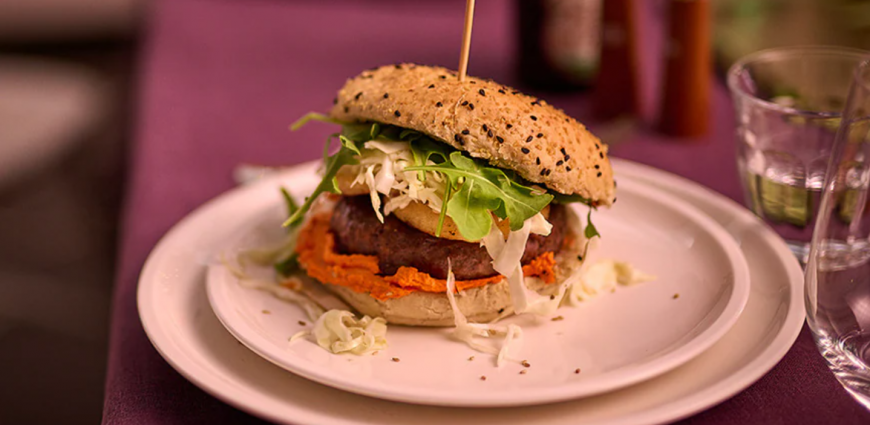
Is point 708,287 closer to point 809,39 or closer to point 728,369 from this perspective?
point 728,369

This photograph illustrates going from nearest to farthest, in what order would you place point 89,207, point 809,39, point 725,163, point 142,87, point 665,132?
point 725,163 < point 665,132 < point 142,87 < point 809,39 < point 89,207

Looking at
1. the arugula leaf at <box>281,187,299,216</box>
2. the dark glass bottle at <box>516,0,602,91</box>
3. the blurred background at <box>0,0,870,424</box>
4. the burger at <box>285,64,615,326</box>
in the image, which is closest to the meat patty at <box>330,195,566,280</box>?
the burger at <box>285,64,615,326</box>

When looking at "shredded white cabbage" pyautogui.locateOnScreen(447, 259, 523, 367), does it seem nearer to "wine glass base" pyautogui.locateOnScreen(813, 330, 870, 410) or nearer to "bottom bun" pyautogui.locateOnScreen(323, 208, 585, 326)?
"bottom bun" pyautogui.locateOnScreen(323, 208, 585, 326)

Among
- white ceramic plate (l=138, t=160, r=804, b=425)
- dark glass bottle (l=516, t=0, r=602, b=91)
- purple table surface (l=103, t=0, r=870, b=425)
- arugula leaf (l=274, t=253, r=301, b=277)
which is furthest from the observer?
dark glass bottle (l=516, t=0, r=602, b=91)

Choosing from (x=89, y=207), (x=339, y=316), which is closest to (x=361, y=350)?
(x=339, y=316)

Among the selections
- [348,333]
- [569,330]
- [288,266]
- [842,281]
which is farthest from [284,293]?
[842,281]

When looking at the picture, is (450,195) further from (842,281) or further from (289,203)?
(842,281)

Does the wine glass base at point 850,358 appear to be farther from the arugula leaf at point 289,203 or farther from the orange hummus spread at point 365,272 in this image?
the arugula leaf at point 289,203
